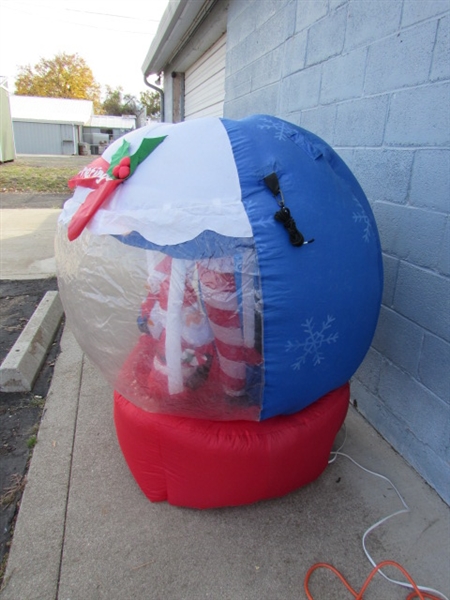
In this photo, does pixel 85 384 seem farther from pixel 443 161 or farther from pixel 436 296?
pixel 443 161

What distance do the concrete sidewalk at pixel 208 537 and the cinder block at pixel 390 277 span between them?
2.50 ft

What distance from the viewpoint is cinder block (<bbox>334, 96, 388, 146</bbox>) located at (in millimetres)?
2145

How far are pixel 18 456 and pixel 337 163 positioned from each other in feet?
6.72

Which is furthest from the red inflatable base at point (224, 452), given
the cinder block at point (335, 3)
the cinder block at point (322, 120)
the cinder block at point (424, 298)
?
the cinder block at point (335, 3)

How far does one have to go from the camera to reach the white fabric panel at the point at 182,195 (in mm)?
1423

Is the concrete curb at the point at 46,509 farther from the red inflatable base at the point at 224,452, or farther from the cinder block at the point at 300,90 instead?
the cinder block at the point at 300,90

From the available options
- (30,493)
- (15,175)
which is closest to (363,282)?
(30,493)

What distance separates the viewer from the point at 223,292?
1.41 m

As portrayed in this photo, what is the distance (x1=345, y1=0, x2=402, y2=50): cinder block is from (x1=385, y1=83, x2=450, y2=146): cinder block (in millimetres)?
326

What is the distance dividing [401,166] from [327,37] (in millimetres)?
1031

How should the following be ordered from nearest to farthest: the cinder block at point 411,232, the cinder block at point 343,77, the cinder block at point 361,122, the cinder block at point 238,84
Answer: the cinder block at point 411,232 < the cinder block at point 361,122 < the cinder block at point 343,77 < the cinder block at point 238,84

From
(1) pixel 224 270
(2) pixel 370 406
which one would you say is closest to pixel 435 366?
(2) pixel 370 406

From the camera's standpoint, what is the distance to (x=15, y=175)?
1655 cm

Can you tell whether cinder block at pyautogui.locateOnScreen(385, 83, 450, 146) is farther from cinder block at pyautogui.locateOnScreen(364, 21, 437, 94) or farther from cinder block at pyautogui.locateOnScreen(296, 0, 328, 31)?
cinder block at pyautogui.locateOnScreen(296, 0, 328, 31)
